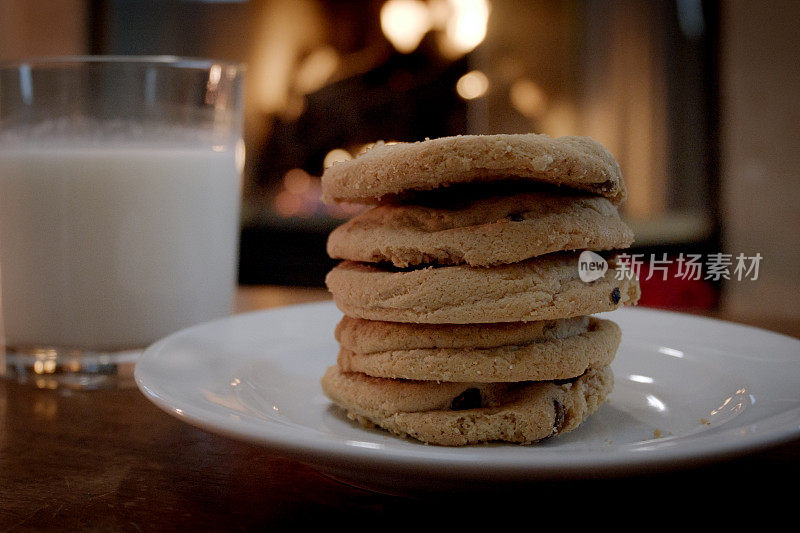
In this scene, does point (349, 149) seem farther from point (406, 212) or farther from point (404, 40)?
point (406, 212)

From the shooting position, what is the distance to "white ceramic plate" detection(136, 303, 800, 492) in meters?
0.48

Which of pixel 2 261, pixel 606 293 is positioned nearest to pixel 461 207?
pixel 606 293

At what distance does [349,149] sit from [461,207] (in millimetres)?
2749

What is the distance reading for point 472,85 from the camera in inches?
126

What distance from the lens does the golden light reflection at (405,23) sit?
326cm

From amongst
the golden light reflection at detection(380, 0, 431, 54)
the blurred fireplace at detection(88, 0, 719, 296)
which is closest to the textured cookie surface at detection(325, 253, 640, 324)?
the blurred fireplace at detection(88, 0, 719, 296)

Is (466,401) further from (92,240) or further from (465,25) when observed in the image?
(465,25)

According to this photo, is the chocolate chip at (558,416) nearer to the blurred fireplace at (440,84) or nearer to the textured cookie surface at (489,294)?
the textured cookie surface at (489,294)

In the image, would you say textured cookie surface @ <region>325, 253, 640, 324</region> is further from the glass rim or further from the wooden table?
the glass rim

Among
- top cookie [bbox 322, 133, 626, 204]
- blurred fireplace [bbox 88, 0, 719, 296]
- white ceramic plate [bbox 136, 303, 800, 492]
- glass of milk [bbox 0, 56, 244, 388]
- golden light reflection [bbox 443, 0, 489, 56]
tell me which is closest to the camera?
white ceramic plate [bbox 136, 303, 800, 492]

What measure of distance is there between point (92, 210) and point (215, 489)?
638 mm

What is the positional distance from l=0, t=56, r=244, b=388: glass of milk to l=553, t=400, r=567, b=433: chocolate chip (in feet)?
2.25

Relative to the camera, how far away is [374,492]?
611 mm

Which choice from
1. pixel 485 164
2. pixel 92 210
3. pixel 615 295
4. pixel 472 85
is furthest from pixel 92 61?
pixel 472 85
